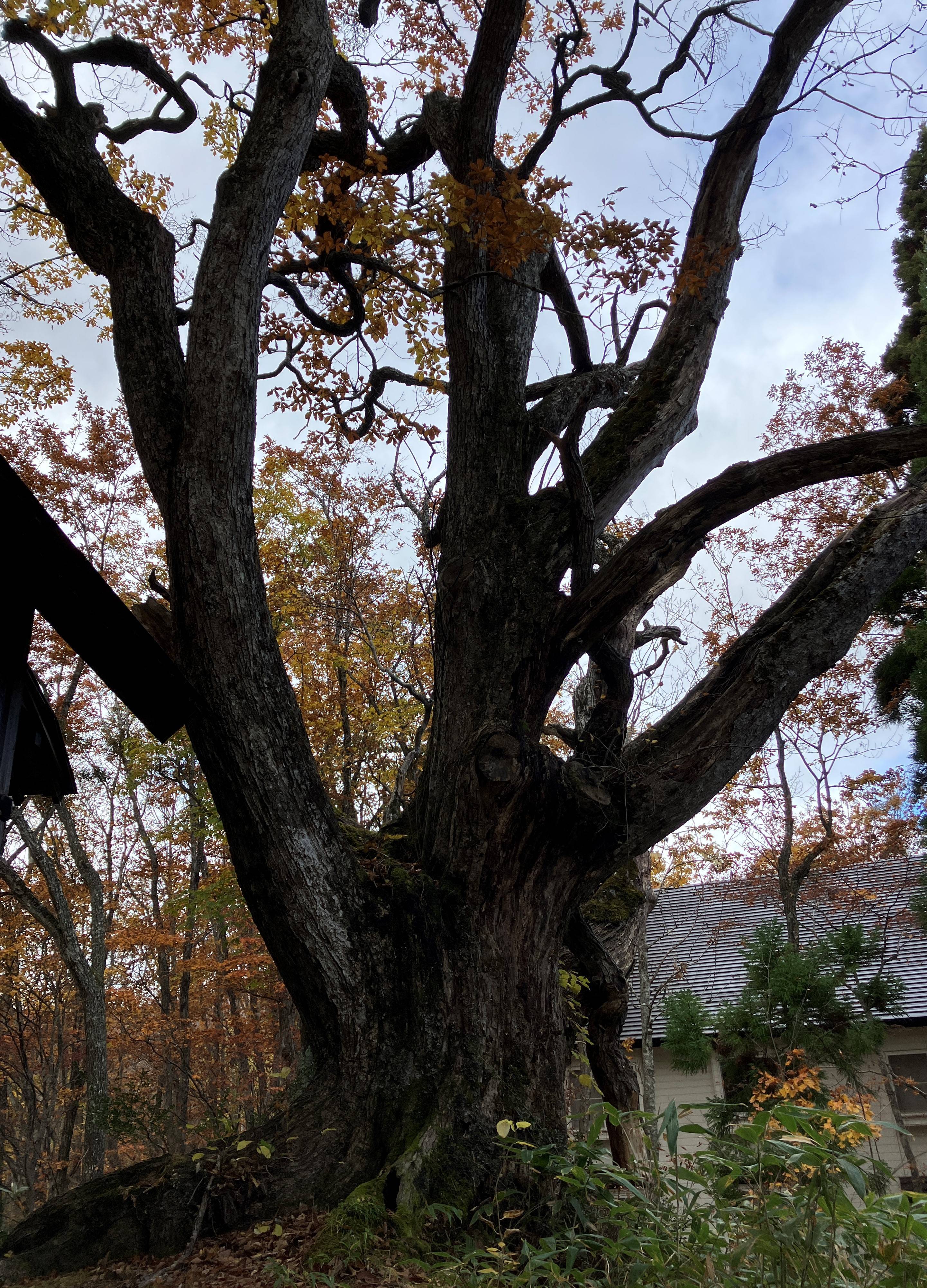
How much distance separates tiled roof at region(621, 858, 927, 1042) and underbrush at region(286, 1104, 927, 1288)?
28.9 feet

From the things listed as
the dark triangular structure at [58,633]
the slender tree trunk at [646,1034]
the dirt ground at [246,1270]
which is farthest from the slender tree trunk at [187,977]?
the dirt ground at [246,1270]

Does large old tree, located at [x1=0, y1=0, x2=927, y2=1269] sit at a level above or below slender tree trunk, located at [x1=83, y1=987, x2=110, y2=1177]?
above

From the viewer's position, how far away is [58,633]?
3.78 meters

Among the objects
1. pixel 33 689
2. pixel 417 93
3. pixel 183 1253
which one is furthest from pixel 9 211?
pixel 183 1253

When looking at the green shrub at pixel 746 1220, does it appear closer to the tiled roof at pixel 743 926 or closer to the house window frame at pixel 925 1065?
the tiled roof at pixel 743 926

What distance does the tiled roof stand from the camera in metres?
11.8

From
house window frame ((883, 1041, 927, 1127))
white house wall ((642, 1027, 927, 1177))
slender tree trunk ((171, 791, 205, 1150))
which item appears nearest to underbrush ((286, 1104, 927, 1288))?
white house wall ((642, 1027, 927, 1177))

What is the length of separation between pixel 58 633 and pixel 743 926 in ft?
48.9

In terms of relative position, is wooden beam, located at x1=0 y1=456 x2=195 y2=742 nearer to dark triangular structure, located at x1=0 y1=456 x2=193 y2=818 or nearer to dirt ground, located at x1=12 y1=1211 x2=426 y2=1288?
dark triangular structure, located at x1=0 y1=456 x2=193 y2=818

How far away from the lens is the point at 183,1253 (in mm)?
3133

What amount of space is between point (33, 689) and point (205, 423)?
156 centimetres

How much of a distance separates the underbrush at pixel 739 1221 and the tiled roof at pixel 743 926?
880 cm

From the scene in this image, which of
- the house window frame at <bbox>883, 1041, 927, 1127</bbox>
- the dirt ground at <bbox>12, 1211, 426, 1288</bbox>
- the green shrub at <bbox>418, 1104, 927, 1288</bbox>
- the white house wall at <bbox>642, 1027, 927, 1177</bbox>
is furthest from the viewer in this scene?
the house window frame at <bbox>883, 1041, 927, 1127</bbox>

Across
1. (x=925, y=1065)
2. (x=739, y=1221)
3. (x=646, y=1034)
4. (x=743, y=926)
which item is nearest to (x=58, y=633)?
(x=739, y=1221)
